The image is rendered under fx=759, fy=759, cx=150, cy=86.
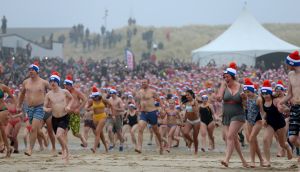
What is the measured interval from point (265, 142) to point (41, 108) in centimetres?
529

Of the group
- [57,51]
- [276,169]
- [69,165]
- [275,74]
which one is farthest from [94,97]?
[57,51]

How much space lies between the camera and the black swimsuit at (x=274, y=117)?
14.0m

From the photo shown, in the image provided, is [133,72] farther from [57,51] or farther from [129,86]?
[57,51]

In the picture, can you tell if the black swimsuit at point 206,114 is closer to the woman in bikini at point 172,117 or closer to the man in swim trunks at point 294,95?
the woman in bikini at point 172,117

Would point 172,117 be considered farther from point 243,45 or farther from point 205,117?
point 243,45

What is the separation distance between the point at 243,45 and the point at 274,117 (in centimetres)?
3698

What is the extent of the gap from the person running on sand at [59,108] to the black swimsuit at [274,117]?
3.97m

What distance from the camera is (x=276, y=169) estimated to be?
13.6 meters

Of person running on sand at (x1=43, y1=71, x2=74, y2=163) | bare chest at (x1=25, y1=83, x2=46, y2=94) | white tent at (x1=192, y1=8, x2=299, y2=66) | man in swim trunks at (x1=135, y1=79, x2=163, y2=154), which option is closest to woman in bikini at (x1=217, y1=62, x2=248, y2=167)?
person running on sand at (x1=43, y1=71, x2=74, y2=163)

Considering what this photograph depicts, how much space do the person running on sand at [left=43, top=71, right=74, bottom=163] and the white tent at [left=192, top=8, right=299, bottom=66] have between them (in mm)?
34782

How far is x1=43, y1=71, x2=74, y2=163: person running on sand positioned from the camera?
15.1 meters

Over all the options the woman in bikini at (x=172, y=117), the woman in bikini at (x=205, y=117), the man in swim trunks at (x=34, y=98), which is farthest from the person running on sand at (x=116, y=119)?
the man in swim trunks at (x=34, y=98)

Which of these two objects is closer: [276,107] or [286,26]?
[276,107]

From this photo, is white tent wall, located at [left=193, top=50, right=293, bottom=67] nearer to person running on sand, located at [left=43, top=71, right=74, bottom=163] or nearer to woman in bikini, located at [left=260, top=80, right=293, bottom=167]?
A: person running on sand, located at [left=43, top=71, right=74, bottom=163]
